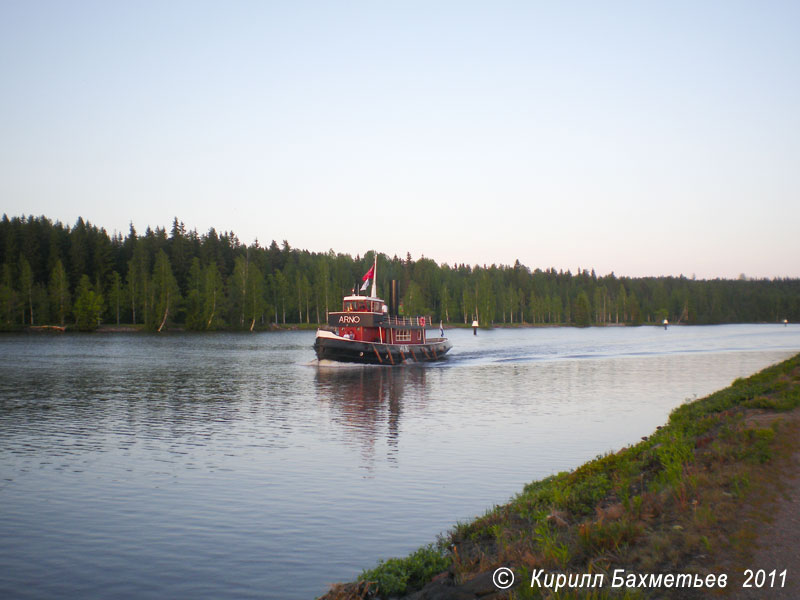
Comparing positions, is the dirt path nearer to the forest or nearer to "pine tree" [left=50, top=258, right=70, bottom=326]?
the forest

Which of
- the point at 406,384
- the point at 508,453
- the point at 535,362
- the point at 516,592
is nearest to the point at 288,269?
the point at 535,362

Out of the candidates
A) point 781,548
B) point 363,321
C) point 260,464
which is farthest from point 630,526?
point 363,321

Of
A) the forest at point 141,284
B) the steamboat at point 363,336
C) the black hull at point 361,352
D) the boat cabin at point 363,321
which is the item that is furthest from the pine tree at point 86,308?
the black hull at point 361,352

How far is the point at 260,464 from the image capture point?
75.9 ft

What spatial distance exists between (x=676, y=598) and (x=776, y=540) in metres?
2.12

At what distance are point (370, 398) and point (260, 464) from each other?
2042 centimetres

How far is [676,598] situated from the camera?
8.63 metres

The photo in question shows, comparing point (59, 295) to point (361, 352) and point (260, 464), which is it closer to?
point (361, 352)

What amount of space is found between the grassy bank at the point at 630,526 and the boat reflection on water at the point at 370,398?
11494 mm

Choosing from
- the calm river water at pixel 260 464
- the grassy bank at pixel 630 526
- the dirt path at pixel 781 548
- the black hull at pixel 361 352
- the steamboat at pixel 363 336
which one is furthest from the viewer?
the steamboat at pixel 363 336

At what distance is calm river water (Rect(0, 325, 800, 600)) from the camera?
13719 millimetres

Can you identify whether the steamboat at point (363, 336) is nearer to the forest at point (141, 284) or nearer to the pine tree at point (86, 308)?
the forest at point (141, 284)

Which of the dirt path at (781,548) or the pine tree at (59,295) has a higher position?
the pine tree at (59,295)

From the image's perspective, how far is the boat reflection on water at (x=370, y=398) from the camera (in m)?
29.5
